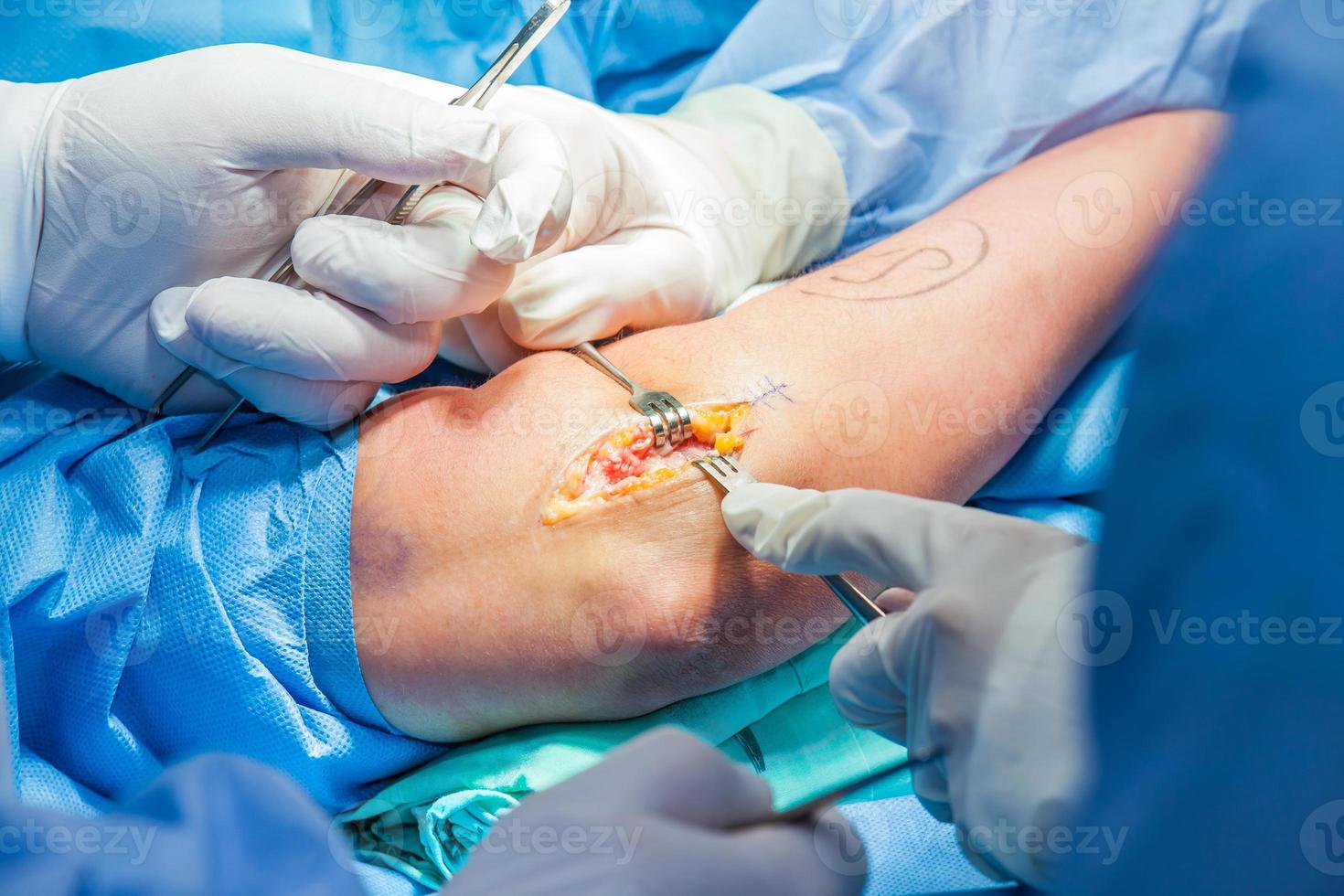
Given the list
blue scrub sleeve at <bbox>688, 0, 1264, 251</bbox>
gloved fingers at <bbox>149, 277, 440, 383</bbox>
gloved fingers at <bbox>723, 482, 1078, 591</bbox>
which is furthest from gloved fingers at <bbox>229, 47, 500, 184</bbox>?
blue scrub sleeve at <bbox>688, 0, 1264, 251</bbox>

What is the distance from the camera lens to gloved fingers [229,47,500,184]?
4.18 ft

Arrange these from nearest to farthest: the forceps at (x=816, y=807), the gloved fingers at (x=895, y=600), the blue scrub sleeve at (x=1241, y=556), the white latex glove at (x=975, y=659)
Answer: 1. the blue scrub sleeve at (x=1241, y=556)
2. the white latex glove at (x=975, y=659)
3. the forceps at (x=816, y=807)
4. the gloved fingers at (x=895, y=600)

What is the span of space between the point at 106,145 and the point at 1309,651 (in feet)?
4.94

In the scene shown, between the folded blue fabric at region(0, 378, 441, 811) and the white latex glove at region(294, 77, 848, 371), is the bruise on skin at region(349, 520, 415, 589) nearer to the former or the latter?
the folded blue fabric at region(0, 378, 441, 811)

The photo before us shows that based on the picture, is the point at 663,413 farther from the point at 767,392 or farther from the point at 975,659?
the point at 975,659

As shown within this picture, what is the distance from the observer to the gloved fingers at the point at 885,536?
0.96 m

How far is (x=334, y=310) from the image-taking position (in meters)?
1.32

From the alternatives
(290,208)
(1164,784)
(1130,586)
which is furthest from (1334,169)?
(290,208)

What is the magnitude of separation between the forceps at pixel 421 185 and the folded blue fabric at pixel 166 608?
2.2 inches

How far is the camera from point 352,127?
1.27 meters

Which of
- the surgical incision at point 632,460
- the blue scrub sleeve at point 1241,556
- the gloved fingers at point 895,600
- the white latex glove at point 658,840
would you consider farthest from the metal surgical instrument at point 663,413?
the blue scrub sleeve at point 1241,556

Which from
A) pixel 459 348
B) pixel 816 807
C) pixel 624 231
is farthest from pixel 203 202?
pixel 816 807

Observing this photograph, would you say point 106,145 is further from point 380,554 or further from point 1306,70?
point 1306,70

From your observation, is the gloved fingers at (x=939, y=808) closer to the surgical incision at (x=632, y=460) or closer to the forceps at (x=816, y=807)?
the forceps at (x=816, y=807)
